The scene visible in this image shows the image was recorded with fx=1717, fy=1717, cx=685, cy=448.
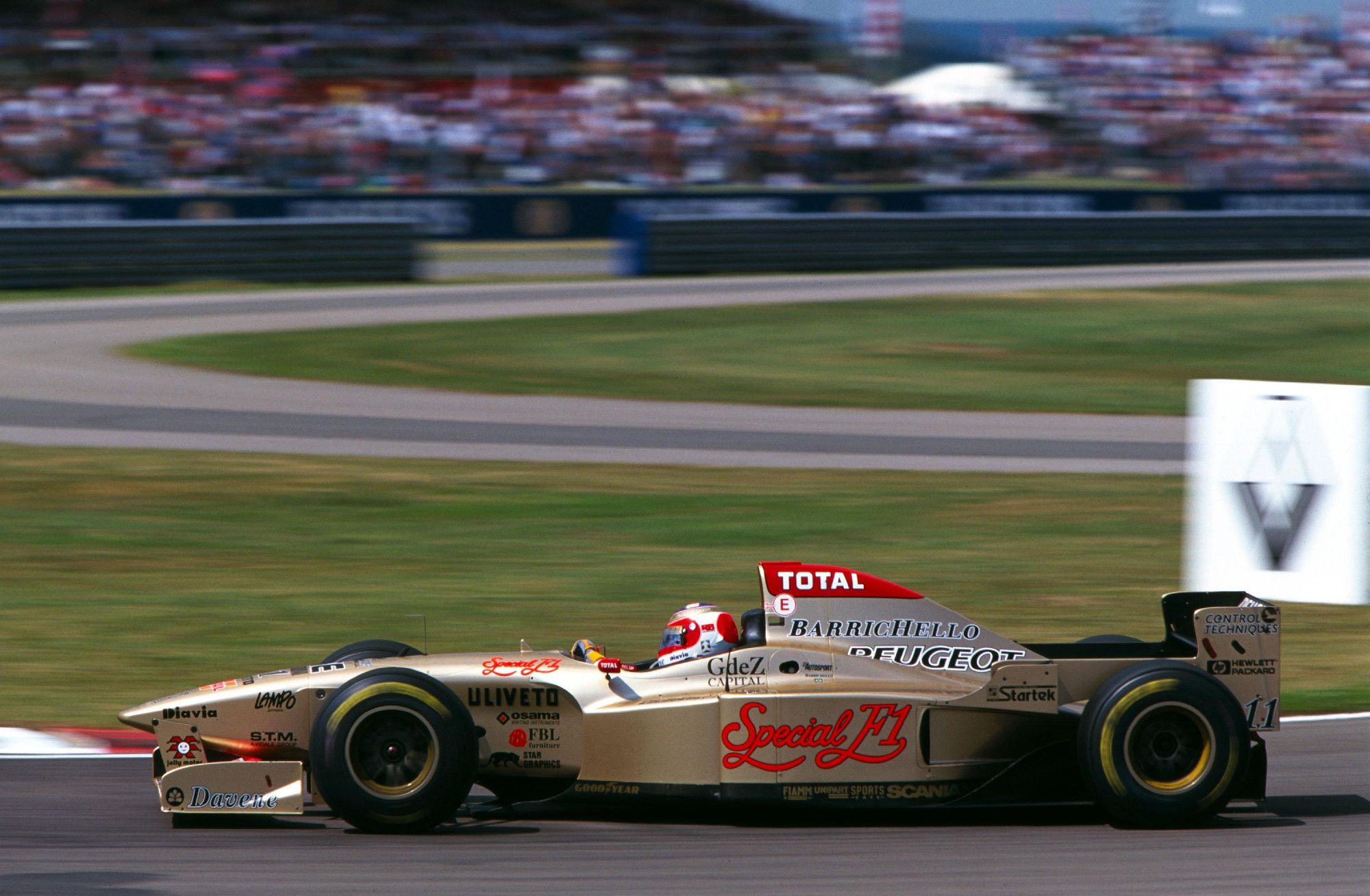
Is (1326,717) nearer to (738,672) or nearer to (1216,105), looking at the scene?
(738,672)

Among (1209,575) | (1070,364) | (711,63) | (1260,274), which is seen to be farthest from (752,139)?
(1209,575)

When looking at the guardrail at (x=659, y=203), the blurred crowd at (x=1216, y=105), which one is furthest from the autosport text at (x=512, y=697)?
the blurred crowd at (x=1216, y=105)

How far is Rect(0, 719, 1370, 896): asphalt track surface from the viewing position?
16.1 feet

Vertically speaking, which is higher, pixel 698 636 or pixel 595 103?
pixel 595 103

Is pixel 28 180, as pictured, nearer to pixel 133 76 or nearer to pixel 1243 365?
pixel 133 76

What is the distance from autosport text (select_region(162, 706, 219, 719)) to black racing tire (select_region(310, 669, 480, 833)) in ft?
1.31

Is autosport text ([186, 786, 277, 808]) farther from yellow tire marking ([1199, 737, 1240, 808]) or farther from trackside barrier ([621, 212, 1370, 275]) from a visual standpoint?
trackside barrier ([621, 212, 1370, 275])

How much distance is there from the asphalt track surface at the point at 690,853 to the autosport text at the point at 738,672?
0.49m

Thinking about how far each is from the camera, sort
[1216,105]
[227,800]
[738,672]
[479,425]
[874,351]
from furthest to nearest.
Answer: [1216,105] → [874,351] → [479,425] → [738,672] → [227,800]

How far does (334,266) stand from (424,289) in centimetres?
142

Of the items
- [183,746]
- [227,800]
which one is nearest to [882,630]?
[227,800]

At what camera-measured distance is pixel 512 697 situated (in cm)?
547

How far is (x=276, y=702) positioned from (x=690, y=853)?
1406 millimetres

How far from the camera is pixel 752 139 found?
35438 millimetres
